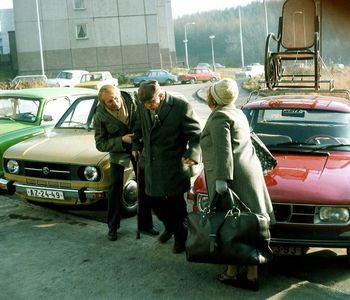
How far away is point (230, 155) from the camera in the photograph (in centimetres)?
434

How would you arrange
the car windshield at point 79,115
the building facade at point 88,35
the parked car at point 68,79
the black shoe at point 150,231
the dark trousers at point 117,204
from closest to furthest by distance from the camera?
the dark trousers at point 117,204
the black shoe at point 150,231
the car windshield at point 79,115
the parked car at point 68,79
the building facade at point 88,35

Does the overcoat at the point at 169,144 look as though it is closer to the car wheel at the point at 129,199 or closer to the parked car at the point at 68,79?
the car wheel at the point at 129,199

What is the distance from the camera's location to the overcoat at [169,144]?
534 centimetres

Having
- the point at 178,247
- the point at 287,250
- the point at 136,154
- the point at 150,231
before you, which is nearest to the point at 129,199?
the point at 150,231

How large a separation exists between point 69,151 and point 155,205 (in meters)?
1.86

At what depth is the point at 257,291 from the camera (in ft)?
15.3

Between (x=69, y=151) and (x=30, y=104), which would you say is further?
(x=30, y=104)

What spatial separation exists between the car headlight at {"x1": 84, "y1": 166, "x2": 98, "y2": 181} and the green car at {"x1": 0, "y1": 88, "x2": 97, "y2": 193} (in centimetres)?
210

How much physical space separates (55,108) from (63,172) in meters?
2.52

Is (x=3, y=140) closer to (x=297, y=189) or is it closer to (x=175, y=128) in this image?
(x=175, y=128)

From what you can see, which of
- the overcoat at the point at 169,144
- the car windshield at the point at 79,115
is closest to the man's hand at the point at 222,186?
the overcoat at the point at 169,144

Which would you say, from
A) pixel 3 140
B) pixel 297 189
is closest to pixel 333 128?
pixel 297 189

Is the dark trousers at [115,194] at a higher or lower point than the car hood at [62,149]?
lower

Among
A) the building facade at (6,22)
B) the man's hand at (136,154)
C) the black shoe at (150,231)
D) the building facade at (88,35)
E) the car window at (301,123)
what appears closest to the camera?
the man's hand at (136,154)
